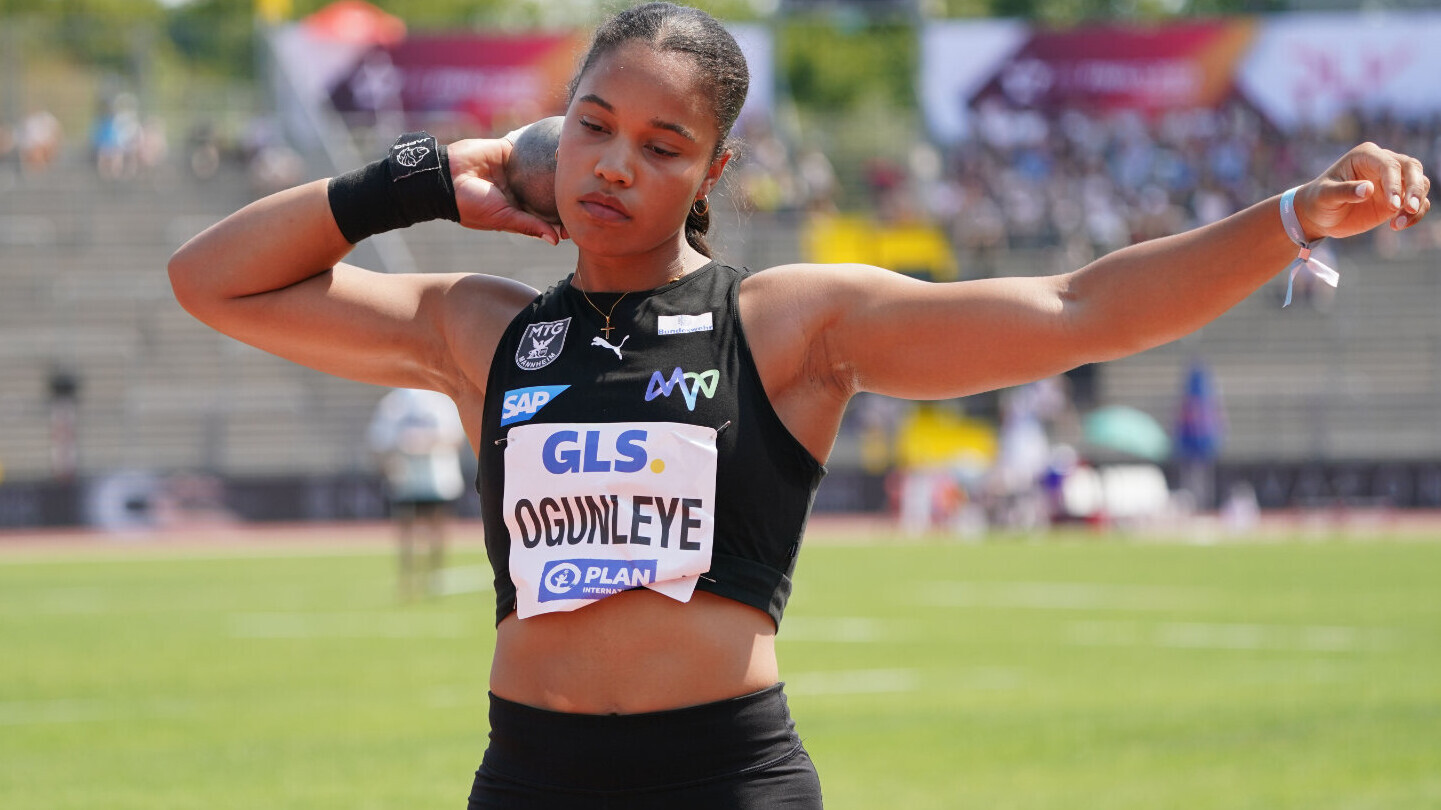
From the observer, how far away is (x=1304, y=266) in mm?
2797

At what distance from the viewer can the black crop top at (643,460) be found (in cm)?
285

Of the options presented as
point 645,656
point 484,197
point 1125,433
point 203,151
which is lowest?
point 645,656

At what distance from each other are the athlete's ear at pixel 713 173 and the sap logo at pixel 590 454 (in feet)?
1.59

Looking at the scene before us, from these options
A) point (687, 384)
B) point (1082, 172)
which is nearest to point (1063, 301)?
point (687, 384)

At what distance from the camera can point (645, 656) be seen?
9.40 ft

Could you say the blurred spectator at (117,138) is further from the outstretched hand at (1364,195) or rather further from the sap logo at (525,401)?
the outstretched hand at (1364,195)

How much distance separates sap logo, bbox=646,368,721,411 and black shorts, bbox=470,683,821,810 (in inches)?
→ 19.7

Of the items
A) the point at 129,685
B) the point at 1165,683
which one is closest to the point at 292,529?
the point at 129,685

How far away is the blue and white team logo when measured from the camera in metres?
2.98

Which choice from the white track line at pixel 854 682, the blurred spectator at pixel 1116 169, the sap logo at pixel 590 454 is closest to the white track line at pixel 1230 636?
the white track line at pixel 854 682

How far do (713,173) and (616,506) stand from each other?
0.64 meters

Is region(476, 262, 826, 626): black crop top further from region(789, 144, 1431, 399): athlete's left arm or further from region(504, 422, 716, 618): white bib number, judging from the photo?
region(789, 144, 1431, 399): athlete's left arm

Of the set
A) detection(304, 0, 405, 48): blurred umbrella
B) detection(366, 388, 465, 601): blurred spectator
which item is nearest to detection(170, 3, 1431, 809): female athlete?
detection(366, 388, 465, 601): blurred spectator

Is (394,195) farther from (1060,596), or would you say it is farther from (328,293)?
(1060,596)
